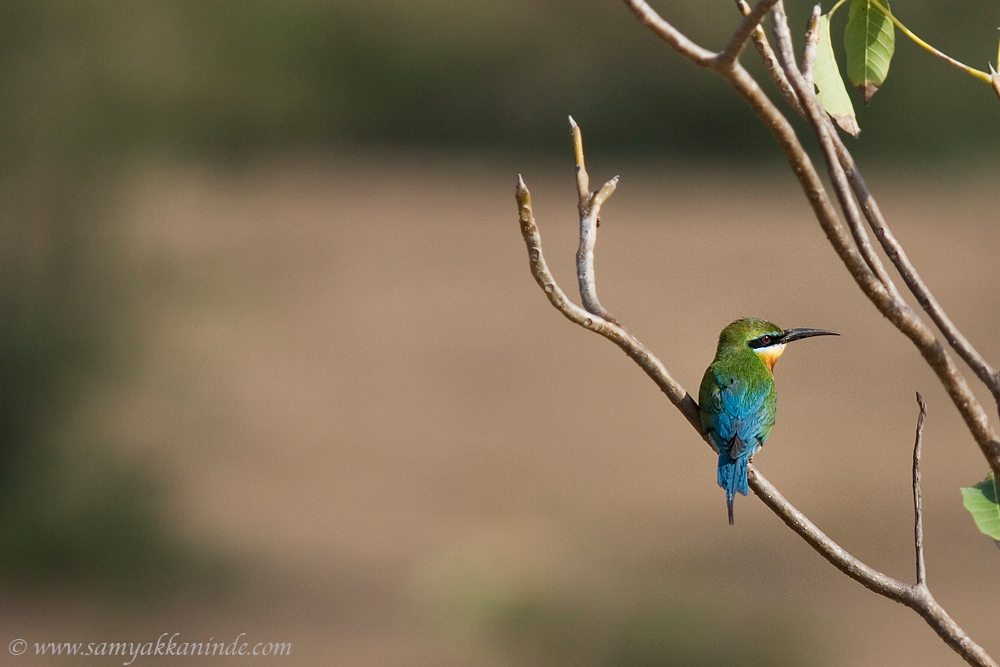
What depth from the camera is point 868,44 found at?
3.48ft

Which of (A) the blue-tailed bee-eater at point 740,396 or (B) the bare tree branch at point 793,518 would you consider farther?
(A) the blue-tailed bee-eater at point 740,396

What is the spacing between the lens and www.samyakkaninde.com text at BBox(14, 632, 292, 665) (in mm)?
3793

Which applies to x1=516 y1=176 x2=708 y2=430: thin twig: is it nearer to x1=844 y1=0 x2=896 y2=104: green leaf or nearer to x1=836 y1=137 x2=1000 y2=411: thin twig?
x1=836 y1=137 x2=1000 y2=411: thin twig

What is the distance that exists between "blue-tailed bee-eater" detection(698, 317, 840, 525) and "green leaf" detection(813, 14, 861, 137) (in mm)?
521

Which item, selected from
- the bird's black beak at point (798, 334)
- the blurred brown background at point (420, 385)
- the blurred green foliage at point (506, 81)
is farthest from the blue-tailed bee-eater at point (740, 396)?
the blurred green foliage at point (506, 81)

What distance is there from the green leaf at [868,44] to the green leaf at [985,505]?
0.39 m

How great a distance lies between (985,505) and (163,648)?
3640 mm

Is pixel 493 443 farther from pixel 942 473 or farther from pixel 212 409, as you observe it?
pixel 942 473

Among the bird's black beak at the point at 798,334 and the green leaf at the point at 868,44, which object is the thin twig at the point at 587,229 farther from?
the bird's black beak at the point at 798,334

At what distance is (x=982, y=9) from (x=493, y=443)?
6735mm

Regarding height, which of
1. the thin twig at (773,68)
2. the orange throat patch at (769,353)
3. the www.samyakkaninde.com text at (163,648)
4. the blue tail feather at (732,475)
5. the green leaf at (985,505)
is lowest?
the www.samyakkaninde.com text at (163,648)

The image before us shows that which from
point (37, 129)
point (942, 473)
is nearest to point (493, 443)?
point (942, 473)

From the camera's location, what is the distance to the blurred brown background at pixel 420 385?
3957mm

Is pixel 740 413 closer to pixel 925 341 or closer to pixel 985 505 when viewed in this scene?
pixel 985 505
